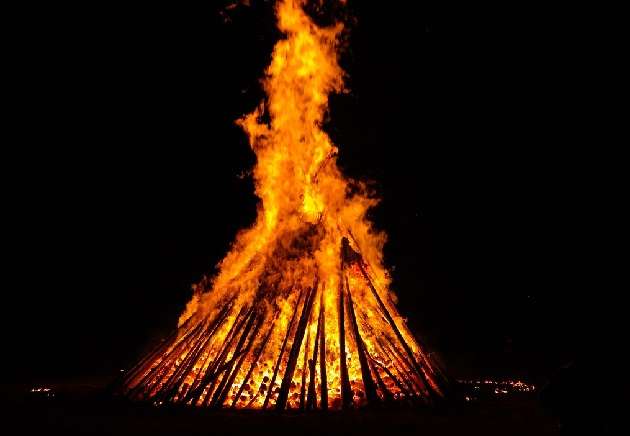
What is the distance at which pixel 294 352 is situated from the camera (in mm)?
6133

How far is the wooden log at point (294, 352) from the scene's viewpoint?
5920 mm

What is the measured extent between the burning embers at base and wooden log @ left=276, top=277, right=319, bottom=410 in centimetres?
1

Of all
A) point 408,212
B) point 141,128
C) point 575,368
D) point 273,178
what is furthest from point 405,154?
point 575,368

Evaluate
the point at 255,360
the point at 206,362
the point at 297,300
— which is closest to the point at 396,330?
the point at 297,300

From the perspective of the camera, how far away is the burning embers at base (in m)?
6.18

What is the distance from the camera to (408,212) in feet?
45.0

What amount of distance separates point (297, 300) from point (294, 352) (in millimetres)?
664

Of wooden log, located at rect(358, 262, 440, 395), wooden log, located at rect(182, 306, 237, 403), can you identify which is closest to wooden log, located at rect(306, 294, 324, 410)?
wooden log, located at rect(358, 262, 440, 395)

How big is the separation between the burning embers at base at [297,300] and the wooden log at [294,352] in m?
0.01

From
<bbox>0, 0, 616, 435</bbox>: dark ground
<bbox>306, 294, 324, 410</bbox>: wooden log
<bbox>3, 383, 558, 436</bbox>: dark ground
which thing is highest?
<bbox>0, 0, 616, 435</bbox>: dark ground

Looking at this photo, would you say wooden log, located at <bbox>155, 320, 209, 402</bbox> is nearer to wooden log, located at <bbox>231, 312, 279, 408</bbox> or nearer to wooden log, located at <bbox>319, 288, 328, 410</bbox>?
wooden log, located at <bbox>231, 312, 279, 408</bbox>

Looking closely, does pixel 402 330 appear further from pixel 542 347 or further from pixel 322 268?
pixel 542 347

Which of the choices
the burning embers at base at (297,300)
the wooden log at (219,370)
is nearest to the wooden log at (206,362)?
the burning embers at base at (297,300)

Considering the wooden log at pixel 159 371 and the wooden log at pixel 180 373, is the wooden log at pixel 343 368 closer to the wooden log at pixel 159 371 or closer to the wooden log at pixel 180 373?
the wooden log at pixel 180 373
